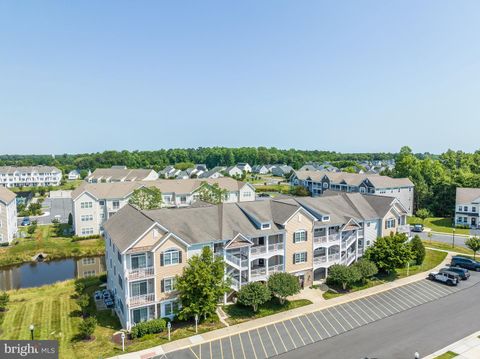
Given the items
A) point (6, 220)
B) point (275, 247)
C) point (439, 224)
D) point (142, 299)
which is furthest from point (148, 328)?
point (439, 224)

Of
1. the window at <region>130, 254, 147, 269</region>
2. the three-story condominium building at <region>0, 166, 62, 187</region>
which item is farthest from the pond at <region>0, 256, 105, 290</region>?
the three-story condominium building at <region>0, 166, 62, 187</region>

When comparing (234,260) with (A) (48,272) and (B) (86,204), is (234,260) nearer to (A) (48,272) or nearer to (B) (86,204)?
(A) (48,272)

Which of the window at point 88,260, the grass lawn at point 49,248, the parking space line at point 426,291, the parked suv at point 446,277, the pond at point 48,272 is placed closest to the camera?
the parking space line at point 426,291

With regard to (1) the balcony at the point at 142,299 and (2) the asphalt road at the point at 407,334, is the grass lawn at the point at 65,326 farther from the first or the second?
(2) the asphalt road at the point at 407,334

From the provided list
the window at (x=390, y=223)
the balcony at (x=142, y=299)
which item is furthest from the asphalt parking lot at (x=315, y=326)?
the window at (x=390, y=223)

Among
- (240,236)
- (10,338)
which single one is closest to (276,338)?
(240,236)

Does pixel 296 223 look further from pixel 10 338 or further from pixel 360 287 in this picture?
pixel 10 338
